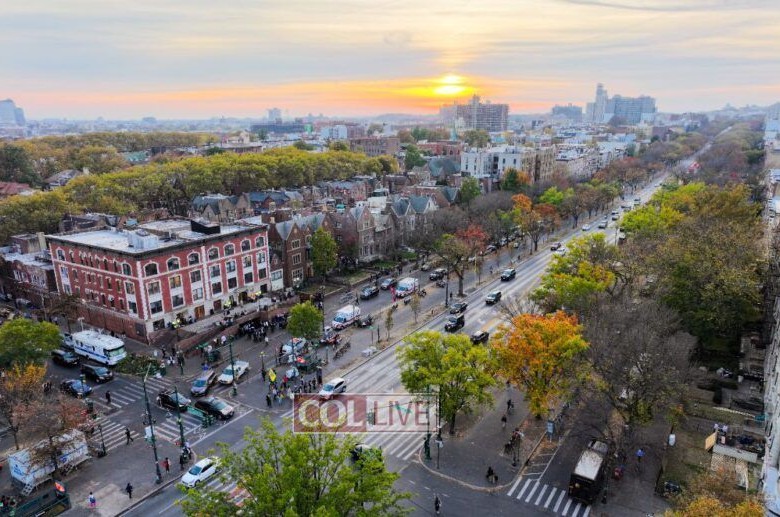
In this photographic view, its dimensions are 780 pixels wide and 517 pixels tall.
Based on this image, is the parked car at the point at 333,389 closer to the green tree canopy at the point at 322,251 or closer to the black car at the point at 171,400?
the black car at the point at 171,400

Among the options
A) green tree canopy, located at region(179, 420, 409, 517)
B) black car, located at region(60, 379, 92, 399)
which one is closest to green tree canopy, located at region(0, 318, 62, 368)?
black car, located at region(60, 379, 92, 399)

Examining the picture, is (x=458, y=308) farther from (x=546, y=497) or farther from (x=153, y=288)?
(x=153, y=288)

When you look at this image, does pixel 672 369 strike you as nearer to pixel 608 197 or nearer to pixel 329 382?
pixel 329 382

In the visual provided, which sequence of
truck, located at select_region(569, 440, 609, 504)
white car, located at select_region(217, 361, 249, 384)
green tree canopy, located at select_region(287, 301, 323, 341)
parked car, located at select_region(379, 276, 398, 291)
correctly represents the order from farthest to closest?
parked car, located at select_region(379, 276, 398, 291) → green tree canopy, located at select_region(287, 301, 323, 341) → white car, located at select_region(217, 361, 249, 384) → truck, located at select_region(569, 440, 609, 504)

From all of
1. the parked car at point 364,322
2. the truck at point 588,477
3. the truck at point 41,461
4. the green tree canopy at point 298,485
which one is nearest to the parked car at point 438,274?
the parked car at point 364,322

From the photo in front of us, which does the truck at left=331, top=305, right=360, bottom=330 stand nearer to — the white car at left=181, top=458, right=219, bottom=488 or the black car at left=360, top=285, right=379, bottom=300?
the black car at left=360, top=285, right=379, bottom=300
